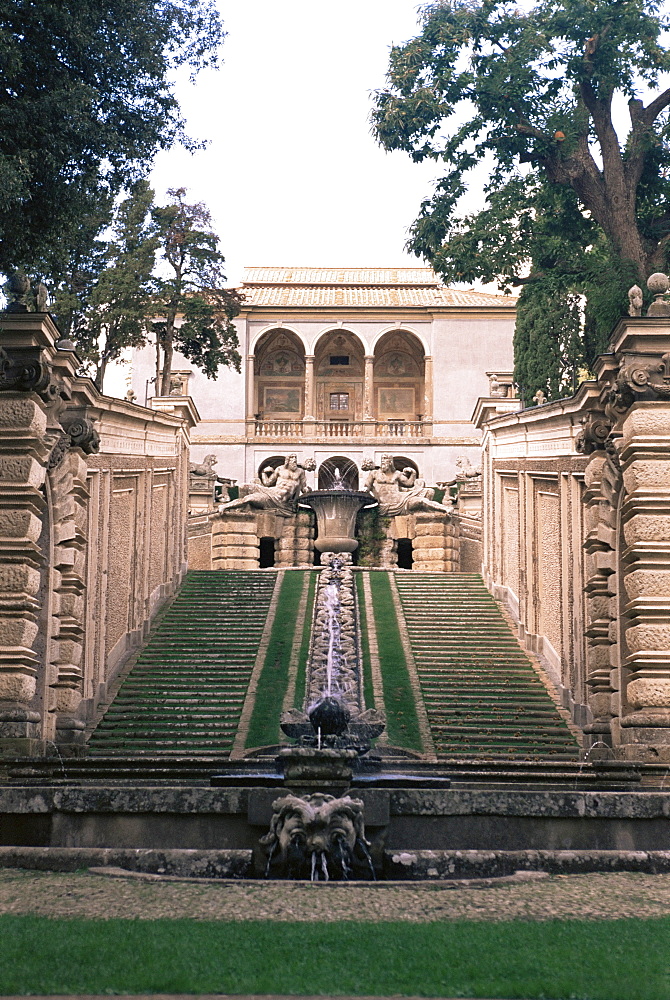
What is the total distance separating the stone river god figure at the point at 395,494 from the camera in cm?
3322

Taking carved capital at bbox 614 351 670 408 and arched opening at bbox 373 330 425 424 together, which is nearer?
carved capital at bbox 614 351 670 408

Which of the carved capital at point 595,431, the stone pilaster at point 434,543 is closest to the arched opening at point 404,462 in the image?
the stone pilaster at point 434,543

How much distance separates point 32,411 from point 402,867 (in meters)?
7.44

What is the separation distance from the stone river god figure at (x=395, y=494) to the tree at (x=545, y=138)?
8.59m

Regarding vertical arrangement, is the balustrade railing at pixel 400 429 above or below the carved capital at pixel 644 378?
above

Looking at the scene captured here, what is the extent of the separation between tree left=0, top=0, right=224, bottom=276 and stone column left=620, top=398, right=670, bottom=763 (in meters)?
6.53

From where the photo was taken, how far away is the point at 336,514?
33.0m

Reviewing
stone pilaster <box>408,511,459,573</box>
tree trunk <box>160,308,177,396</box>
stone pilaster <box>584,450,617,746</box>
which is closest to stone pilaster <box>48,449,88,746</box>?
stone pilaster <box>584,450,617,746</box>

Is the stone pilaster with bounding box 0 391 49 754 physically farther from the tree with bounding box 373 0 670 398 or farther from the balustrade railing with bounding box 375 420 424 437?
the balustrade railing with bounding box 375 420 424 437

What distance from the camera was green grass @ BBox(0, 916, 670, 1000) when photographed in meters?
5.98

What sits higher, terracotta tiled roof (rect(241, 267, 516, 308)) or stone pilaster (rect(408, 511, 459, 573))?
terracotta tiled roof (rect(241, 267, 516, 308))

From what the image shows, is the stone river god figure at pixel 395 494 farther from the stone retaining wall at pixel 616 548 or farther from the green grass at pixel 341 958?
the green grass at pixel 341 958

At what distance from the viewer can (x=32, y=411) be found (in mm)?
14477

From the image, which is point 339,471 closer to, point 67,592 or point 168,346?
point 168,346
